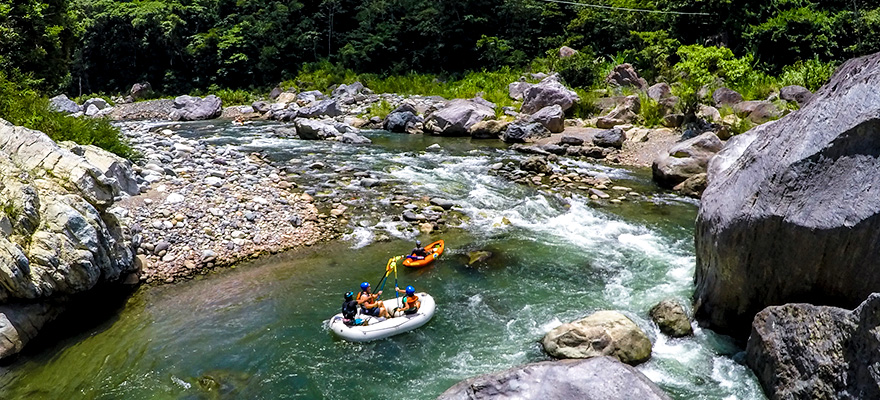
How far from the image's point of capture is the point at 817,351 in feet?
16.9

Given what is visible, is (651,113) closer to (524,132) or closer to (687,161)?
(524,132)

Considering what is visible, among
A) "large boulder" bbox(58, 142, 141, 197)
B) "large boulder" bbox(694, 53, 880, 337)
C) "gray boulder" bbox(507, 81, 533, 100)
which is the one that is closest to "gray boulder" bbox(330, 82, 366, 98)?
"gray boulder" bbox(507, 81, 533, 100)

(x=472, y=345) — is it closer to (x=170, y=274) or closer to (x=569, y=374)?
(x=569, y=374)

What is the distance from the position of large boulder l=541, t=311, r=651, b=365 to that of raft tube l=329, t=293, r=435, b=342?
197 centimetres

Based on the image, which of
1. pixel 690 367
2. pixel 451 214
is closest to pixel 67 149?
pixel 451 214

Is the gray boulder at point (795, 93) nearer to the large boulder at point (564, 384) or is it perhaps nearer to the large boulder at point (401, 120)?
the large boulder at point (401, 120)

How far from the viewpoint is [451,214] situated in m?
12.8

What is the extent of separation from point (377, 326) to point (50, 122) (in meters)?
9.75

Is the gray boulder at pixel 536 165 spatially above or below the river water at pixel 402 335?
above

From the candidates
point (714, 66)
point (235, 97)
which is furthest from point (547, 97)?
point (235, 97)

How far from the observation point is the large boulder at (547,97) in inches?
928

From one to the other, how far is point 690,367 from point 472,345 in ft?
9.47

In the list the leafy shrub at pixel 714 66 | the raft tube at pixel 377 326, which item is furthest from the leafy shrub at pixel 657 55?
the raft tube at pixel 377 326

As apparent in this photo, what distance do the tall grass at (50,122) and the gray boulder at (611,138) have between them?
14789 millimetres
